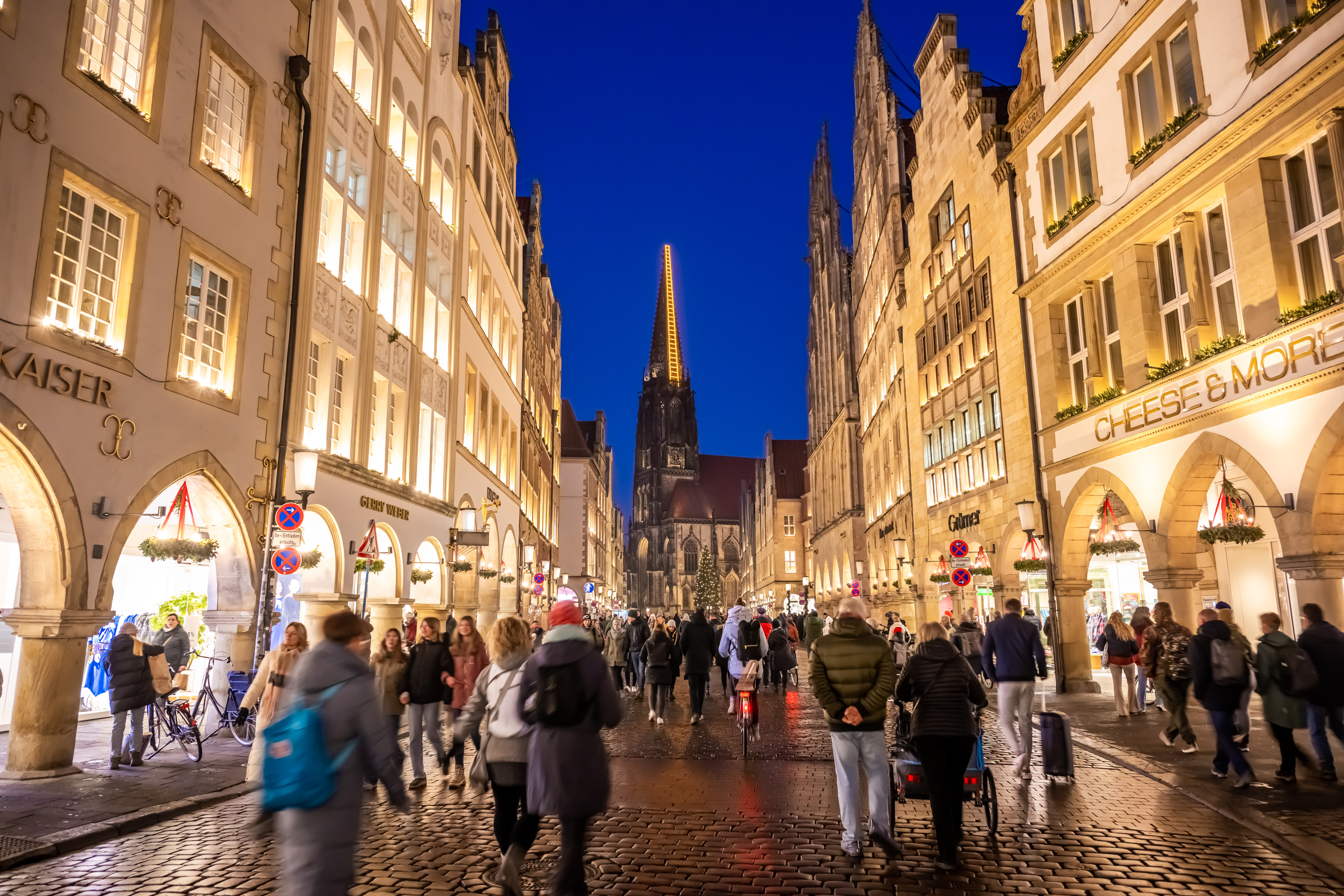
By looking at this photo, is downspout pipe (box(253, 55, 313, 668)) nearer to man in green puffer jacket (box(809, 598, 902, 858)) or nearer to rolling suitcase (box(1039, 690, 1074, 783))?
man in green puffer jacket (box(809, 598, 902, 858))

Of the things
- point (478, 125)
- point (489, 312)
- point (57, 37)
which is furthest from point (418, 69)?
point (57, 37)

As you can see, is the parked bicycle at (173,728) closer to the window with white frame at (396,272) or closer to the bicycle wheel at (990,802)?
the window with white frame at (396,272)

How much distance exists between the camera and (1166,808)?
323 inches

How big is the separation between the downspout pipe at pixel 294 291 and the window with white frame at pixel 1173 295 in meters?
15.1

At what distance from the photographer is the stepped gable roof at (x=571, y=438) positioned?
69.8m

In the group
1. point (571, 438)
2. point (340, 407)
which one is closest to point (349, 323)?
point (340, 407)

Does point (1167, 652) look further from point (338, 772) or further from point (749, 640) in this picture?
point (338, 772)

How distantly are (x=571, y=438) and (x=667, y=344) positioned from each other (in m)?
65.6

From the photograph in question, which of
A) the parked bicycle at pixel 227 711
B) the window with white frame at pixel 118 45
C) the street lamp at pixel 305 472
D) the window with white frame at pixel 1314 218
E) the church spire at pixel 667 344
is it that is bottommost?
the parked bicycle at pixel 227 711

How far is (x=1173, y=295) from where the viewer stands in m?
15.9

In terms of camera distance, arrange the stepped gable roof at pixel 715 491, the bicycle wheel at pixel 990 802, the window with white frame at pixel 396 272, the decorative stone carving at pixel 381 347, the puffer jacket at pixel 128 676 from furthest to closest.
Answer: the stepped gable roof at pixel 715 491
the window with white frame at pixel 396 272
the decorative stone carving at pixel 381 347
the puffer jacket at pixel 128 676
the bicycle wheel at pixel 990 802

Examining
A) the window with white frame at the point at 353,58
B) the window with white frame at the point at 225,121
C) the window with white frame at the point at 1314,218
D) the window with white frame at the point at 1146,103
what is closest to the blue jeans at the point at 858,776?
the window with white frame at the point at 1314,218

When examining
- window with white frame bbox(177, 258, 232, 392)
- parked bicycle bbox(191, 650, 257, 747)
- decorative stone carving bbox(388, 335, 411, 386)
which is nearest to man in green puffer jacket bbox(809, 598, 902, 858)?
parked bicycle bbox(191, 650, 257, 747)

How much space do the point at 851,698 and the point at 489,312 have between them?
83.6 ft
